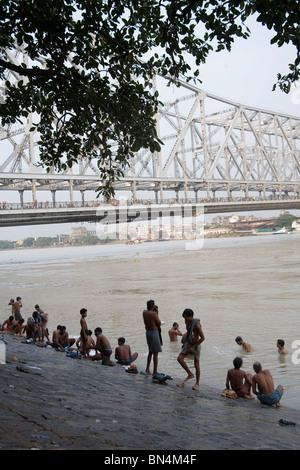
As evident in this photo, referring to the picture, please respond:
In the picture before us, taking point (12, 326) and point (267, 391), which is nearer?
point (267, 391)

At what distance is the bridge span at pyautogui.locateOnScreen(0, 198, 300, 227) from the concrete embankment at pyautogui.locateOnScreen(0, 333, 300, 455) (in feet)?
114

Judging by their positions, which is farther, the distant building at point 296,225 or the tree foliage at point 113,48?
the distant building at point 296,225

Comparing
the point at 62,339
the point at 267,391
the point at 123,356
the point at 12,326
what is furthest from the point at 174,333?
the point at 12,326

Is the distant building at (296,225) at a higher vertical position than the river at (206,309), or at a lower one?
higher

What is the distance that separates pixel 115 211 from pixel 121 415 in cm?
4512

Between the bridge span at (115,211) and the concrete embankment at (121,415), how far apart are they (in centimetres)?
3477

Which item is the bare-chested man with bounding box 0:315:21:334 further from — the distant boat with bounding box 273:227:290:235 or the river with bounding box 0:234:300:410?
the distant boat with bounding box 273:227:290:235

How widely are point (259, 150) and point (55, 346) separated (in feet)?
277

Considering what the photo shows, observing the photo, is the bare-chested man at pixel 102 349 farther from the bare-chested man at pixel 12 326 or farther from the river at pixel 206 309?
the bare-chested man at pixel 12 326

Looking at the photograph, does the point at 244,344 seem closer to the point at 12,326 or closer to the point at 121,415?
the point at 121,415

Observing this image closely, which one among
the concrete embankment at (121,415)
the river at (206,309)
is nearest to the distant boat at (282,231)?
the river at (206,309)

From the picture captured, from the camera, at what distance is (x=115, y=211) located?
49375 mm

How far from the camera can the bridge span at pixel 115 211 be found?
4074cm

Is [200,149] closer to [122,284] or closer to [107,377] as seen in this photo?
[122,284]
